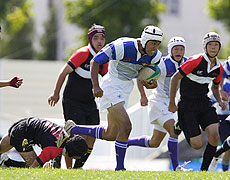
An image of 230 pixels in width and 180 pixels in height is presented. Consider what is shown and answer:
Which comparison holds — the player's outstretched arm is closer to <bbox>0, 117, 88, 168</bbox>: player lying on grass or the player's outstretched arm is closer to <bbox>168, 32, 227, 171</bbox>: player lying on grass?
<bbox>0, 117, 88, 168</bbox>: player lying on grass

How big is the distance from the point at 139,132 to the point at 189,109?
12.4 ft

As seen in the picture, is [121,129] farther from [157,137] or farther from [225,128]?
[225,128]

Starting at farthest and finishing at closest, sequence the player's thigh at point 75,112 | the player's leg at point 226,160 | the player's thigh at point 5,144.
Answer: the player's leg at point 226,160 < the player's thigh at point 75,112 < the player's thigh at point 5,144

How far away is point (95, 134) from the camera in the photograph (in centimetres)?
941

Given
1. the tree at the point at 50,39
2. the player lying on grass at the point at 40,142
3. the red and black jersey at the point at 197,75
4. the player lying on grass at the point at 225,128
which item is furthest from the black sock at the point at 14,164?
the tree at the point at 50,39

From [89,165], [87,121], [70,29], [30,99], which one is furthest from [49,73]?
[70,29]

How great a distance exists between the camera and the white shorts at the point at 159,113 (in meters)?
9.97

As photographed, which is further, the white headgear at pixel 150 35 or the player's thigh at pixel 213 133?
the player's thigh at pixel 213 133

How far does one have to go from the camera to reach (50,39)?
40062 millimetres

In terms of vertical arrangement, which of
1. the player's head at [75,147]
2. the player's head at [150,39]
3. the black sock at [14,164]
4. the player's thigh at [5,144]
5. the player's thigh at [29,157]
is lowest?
the black sock at [14,164]

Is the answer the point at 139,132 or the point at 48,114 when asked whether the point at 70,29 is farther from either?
the point at 139,132

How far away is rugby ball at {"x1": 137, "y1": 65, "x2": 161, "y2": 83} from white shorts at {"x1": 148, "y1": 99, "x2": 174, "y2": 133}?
1102 mm

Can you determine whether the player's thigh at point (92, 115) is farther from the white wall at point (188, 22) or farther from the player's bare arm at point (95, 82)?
the white wall at point (188, 22)

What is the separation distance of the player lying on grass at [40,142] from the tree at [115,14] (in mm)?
17462
